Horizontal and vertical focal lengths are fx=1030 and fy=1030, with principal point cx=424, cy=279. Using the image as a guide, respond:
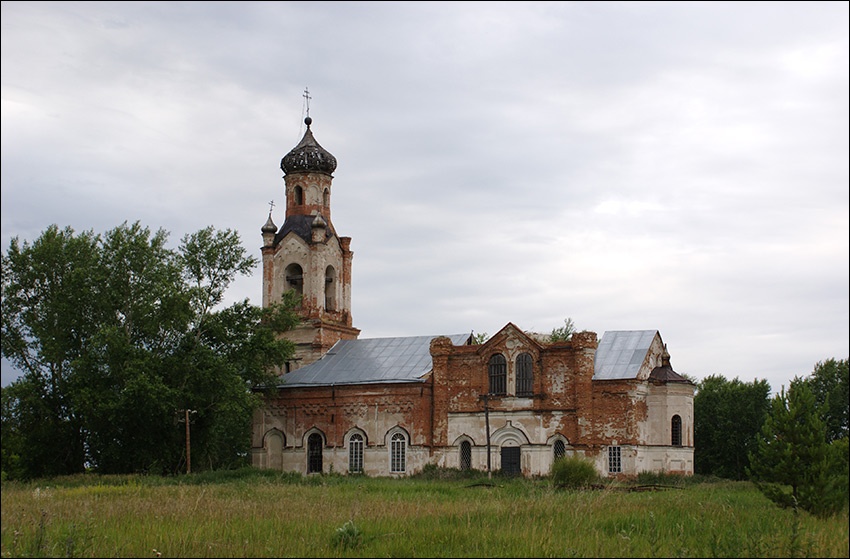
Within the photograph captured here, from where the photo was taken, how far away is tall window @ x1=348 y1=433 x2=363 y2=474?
40.5 m

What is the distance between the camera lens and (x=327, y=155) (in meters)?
47.2

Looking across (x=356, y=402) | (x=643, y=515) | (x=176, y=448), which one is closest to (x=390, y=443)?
(x=356, y=402)

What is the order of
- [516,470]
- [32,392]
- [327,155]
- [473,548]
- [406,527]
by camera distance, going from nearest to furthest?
1. [473,548]
2. [406,527]
3. [32,392]
4. [516,470]
5. [327,155]

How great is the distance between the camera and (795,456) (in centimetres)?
1698

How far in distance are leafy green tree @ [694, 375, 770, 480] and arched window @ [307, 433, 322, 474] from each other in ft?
63.2

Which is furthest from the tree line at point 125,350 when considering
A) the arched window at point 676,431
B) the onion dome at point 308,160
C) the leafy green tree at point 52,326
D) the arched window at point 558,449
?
the arched window at point 676,431

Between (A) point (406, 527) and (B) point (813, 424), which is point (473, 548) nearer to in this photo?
(A) point (406, 527)

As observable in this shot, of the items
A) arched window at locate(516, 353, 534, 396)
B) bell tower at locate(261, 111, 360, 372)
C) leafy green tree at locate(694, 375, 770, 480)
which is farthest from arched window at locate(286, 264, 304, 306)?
leafy green tree at locate(694, 375, 770, 480)

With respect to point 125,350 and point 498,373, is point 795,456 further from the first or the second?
point 125,350

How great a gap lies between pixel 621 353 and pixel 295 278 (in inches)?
617

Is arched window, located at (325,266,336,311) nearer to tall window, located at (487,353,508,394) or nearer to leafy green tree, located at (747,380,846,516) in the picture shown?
tall window, located at (487,353,508,394)

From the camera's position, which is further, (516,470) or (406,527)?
(516,470)

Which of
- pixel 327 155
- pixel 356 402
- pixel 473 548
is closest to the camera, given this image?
pixel 473 548

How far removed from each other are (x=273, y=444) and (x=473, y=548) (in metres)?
29.5
